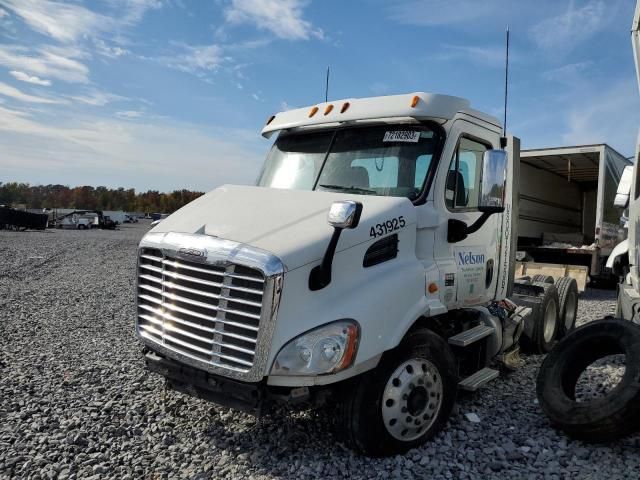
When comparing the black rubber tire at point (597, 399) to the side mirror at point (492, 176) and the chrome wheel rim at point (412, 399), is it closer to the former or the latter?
the chrome wheel rim at point (412, 399)

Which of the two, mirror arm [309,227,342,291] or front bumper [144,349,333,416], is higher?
mirror arm [309,227,342,291]

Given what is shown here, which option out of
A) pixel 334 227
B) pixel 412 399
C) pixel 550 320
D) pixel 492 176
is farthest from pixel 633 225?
pixel 334 227

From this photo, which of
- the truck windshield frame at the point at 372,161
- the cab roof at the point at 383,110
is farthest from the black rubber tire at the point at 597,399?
the cab roof at the point at 383,110

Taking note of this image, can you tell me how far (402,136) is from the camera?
4.02 m

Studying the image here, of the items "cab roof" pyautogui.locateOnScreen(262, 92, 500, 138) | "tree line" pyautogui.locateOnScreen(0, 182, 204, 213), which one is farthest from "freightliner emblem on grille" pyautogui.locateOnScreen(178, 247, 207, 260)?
"tree line" pyautogui.locateOnScreen(0, 182, 204, 213)

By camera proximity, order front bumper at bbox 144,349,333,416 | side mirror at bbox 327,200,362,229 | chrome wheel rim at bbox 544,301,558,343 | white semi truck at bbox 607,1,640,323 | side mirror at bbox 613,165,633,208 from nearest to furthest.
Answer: side mirror at bbox 327,200,362,229 < front bumper at bbox 144,349,333,416 < white semi truck at bbox 607,1,640,323 < chrome wheel rim at bbox 544,301,558,343 < side mirror at bbox 613,165,633,208

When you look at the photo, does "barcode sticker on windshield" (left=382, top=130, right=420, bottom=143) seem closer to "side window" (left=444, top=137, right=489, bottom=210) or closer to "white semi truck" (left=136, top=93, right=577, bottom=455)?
"white semi truck" (left=136, top=93, right=577, bottom=455)

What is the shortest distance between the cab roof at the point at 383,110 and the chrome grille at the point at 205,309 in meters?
1.76

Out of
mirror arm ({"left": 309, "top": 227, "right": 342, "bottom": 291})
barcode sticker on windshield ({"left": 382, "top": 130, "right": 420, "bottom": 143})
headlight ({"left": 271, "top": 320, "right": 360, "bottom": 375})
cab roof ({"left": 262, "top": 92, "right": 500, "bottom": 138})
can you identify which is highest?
cab roof ({"left": 262, "top": 92, "right": 500, "bottom": 138})

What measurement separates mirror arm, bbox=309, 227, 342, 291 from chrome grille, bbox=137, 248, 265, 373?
13.0 inches

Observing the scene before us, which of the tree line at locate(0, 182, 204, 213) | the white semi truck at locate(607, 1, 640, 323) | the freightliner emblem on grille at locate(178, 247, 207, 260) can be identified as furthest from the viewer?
the tree line at locate(0, 182, 204, 213)

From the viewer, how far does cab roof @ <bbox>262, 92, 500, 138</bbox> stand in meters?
3.92

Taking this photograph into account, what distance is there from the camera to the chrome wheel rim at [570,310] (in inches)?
285

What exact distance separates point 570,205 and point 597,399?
1390 centimetres
